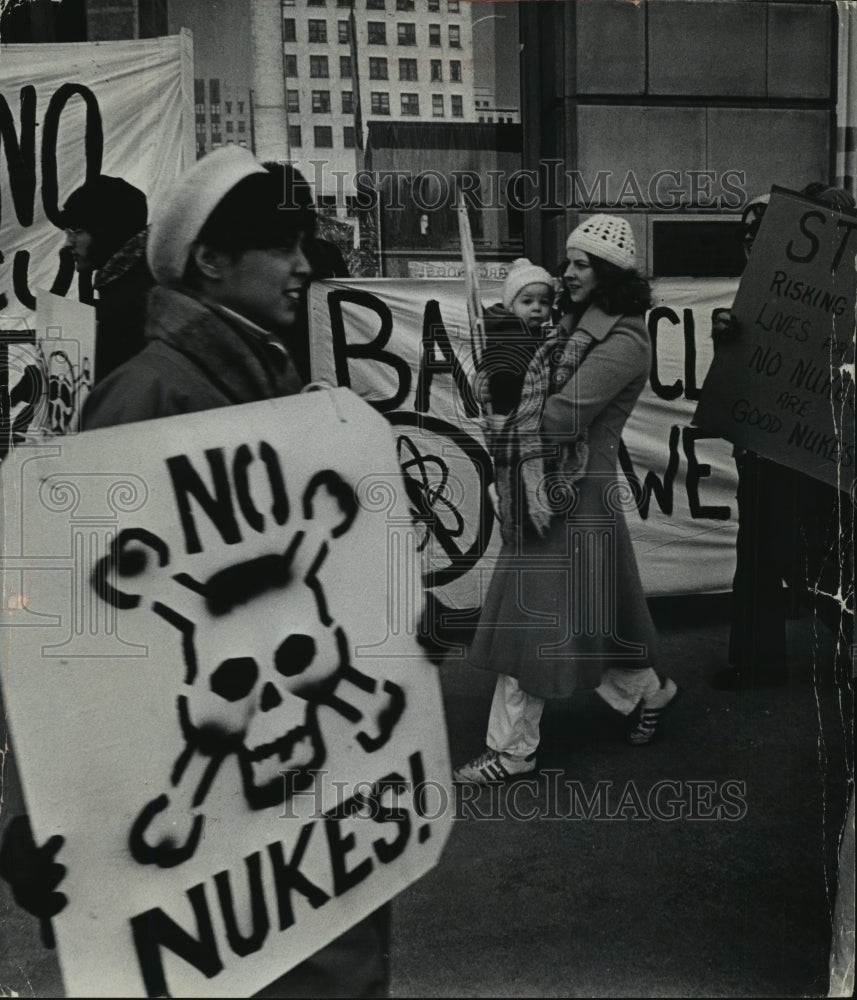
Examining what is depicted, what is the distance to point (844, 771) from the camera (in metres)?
3.92

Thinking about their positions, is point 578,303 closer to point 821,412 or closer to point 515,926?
point 821,412

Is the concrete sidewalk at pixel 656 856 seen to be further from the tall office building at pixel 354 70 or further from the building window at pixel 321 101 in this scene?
the building window at pixel 321 101

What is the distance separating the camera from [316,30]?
140 inches

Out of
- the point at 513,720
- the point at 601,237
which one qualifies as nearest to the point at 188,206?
the point at 601,237

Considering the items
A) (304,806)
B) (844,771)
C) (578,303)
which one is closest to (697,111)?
(578,303)

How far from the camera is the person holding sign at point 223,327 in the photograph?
10.7 feet

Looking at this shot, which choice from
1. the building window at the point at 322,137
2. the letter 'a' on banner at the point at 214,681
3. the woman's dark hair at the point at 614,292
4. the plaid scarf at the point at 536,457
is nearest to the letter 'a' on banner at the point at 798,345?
the woman's dark hair at the point at 614,292

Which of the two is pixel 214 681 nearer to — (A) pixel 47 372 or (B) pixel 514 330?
(A) pixel 47 372

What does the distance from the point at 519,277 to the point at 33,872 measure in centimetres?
236

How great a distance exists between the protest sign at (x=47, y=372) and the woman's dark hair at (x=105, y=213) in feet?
0.71

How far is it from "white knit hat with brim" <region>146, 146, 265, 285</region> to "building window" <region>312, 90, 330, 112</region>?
0.29 m

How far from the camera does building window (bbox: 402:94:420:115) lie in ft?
11.9

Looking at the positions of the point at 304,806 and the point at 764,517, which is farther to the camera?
the point at 764,517

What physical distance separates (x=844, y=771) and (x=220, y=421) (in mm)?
2473
